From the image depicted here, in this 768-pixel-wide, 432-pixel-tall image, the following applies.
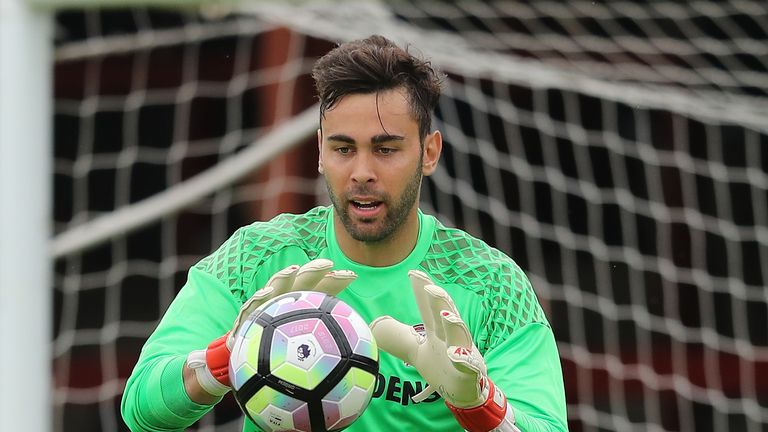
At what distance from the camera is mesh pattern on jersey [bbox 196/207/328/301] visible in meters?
3.35

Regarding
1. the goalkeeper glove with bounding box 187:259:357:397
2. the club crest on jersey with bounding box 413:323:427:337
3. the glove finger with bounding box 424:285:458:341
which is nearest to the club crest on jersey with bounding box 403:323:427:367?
the club crest on jersey with bounding box 413:323:427:337

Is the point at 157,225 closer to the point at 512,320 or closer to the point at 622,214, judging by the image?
the point at 622,214

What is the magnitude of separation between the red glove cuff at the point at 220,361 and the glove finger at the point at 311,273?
21cm

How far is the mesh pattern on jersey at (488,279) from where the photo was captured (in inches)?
133

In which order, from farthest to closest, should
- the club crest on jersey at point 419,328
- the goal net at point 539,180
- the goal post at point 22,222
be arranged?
1. the goal net at point 539,180
2. the goal post at point 22,222
3. the club crest on jersey at point 419,328

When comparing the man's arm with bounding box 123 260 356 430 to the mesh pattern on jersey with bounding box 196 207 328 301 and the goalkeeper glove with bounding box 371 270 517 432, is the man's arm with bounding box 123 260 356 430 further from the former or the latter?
the goalkeeper glove with bounding box 371 270 517 432

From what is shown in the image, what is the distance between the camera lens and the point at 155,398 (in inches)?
122

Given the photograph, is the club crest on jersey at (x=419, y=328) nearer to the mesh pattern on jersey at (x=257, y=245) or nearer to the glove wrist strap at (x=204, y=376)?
the mesh pattern on jersey at (x=257, y=245)

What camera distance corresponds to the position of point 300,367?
288cm

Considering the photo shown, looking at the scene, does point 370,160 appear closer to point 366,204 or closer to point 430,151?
point 366,204

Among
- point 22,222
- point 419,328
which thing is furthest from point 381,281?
point 22,222

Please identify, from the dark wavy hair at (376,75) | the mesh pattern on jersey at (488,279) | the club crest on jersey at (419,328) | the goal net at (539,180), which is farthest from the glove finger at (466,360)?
the goal net at (539,180)

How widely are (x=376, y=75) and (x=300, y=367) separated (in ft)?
2.74

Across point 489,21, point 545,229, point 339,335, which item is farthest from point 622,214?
point 339,335
